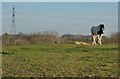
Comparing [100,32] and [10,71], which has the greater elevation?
[100,32]

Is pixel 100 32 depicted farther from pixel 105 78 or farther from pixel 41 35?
pixel 41 35

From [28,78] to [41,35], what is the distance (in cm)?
4835

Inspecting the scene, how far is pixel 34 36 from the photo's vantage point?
56531mm

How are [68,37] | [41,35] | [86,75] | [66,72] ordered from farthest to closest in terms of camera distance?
[68,37], [41,35], [66,72], [86,75]

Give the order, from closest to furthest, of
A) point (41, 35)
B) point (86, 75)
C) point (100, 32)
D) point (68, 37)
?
point (86, 75)
point (100, 32)
point (41, 35)
point (68, 37)

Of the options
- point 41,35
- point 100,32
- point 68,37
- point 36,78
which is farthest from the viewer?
point 68,37

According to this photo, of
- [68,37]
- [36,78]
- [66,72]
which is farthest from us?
[68,37]

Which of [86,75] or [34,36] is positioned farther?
[34,36]

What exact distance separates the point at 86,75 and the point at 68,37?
5480 cm

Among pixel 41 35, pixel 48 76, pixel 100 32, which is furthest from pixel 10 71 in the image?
pixel 41 35

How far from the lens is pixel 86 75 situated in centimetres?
712

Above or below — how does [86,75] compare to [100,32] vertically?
below

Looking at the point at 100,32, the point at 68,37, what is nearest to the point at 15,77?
the point at 100,32

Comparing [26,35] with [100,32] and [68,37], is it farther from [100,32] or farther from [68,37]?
A: [100,32]
